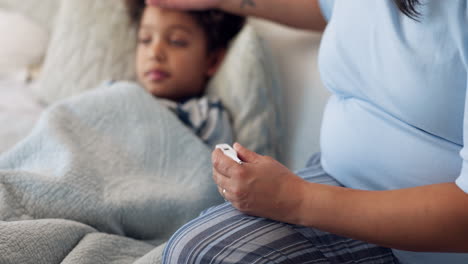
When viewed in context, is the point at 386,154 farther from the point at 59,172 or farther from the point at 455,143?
the point at 59,172

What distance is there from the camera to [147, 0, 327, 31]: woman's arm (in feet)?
3.71

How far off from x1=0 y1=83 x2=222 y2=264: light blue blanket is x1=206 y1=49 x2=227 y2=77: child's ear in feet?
0.78

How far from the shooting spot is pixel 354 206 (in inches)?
26.6

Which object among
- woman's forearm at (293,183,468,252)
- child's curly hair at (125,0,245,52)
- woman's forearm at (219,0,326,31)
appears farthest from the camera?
child's curly hair at (125,0,245,52)

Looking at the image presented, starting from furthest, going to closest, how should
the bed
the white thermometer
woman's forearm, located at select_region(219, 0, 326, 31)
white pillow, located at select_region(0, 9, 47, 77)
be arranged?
white pillow, located at select_region(0, 9, 47, 77), woman's forearm, located at select_region(219, 0, 326, 31), the bed, the white thermometer

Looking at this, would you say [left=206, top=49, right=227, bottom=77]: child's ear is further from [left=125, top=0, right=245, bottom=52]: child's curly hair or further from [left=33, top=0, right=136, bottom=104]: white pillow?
[left=33, top=0, right=136, bottom=104]: white pillow

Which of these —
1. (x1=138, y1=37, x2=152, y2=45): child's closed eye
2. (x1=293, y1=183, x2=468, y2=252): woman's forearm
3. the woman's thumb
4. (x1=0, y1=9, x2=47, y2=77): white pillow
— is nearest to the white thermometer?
the woman's thumb

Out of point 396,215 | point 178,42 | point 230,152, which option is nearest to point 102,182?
Answer: point 230,152

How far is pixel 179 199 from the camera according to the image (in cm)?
101

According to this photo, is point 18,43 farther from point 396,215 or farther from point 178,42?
point 396,215

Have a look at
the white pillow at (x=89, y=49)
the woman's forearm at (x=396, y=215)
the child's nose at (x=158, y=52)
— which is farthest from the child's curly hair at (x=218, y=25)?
the woman's forearm at (x=396, y=215)

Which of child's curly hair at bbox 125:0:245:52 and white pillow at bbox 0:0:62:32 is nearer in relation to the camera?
child's curly hair at bbox 125:0:245:52

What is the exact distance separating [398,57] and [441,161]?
6.3 inches

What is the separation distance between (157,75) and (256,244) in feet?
2.35
